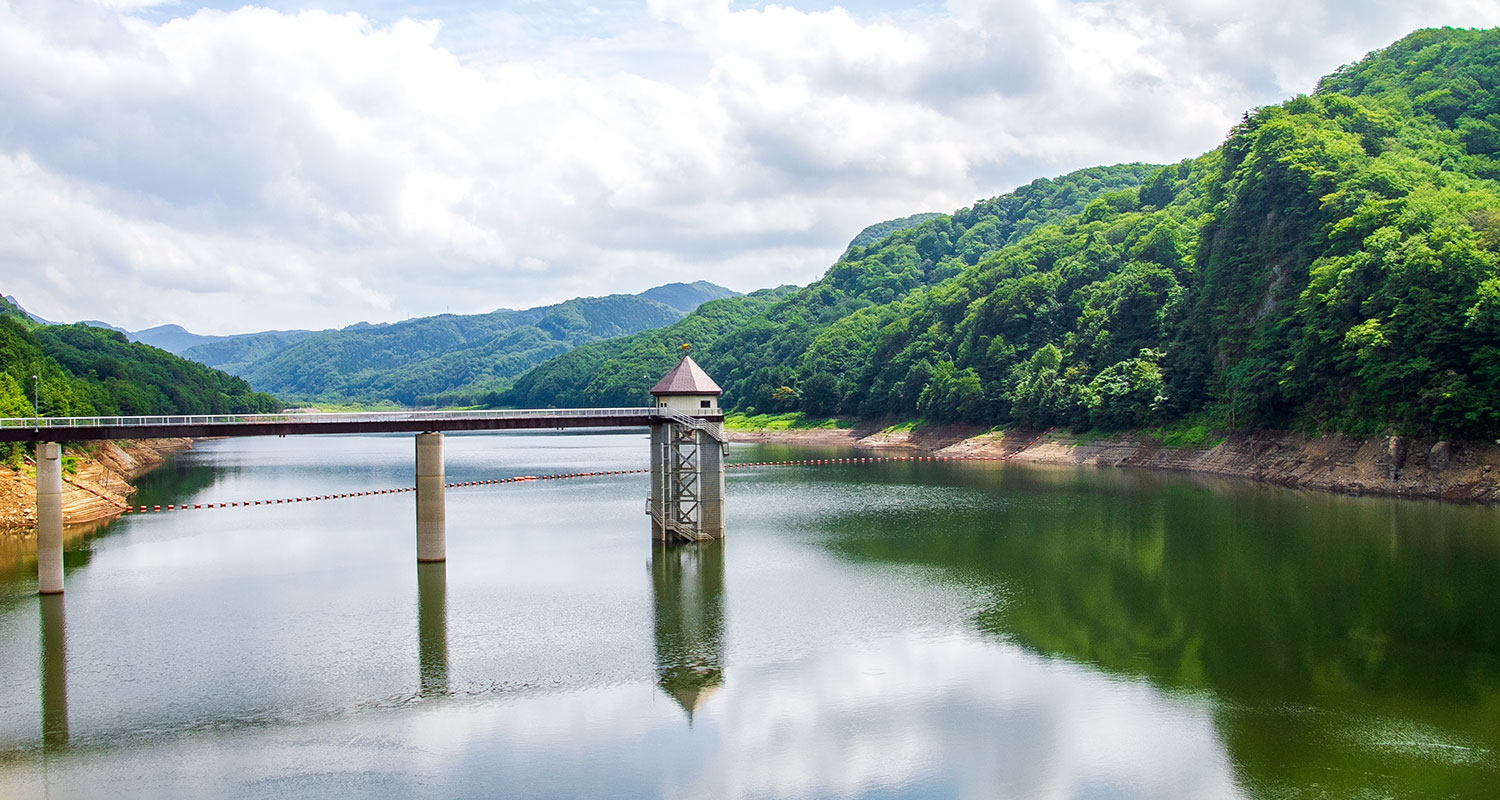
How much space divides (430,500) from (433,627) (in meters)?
11.0

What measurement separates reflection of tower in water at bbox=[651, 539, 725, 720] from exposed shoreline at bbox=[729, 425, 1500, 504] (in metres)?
40.2

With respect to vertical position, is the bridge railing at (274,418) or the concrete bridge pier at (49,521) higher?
the bridge railing at (274,418)

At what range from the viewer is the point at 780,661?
30047 millimetres

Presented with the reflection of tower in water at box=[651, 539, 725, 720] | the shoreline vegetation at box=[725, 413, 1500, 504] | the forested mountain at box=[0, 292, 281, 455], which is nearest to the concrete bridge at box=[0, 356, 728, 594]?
the reflection of tower in water at box=[651, 539, 725, 720]

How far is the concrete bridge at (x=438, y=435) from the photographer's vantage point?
1580 inches

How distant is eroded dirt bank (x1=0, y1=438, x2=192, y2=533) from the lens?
5631 cm

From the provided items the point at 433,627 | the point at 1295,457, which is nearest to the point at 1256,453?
the point at 1295,457

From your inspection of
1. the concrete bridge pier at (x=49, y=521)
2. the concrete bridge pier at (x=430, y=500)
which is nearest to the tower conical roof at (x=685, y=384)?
the concrete bridge pier at (x=430, y=500)

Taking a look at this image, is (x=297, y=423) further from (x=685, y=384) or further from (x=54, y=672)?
(x=685, y=384)

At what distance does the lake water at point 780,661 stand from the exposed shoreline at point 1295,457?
6.71m

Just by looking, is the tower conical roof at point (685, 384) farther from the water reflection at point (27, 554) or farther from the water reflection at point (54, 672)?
the water reflection at point (27, 554)

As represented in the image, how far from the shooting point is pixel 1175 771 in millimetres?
22031

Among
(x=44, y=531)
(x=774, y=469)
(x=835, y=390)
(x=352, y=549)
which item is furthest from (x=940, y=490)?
(x=835, y=390)

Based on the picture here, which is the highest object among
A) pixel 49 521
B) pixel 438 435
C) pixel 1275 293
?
pixel 1275 293
